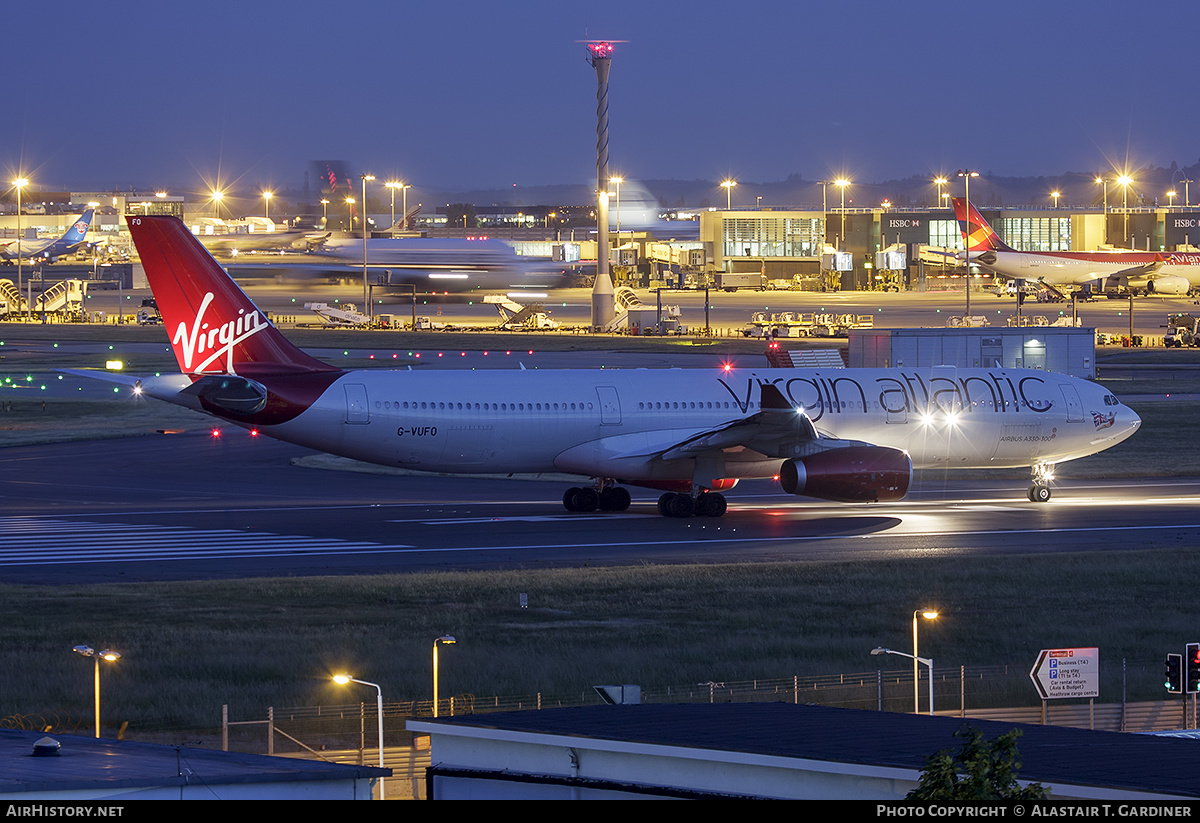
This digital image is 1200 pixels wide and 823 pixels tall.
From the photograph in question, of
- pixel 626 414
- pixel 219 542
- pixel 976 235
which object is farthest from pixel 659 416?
pixel 976 235

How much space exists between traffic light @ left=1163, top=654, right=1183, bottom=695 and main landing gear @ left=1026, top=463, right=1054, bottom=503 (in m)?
23.8

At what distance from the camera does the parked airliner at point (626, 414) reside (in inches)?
1532

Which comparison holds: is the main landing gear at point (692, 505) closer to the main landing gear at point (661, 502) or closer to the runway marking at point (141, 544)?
the main landing gear at point (661, 502)

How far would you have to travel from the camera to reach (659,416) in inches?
1676

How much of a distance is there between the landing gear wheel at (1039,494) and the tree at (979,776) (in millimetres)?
35900

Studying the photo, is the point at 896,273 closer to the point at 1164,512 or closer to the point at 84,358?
the point at 84,358

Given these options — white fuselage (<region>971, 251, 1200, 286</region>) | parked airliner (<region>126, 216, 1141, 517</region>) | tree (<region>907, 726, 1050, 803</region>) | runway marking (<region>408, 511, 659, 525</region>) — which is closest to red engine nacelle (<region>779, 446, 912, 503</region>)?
parked airliner (<region>126, 216, 1141, 517</region>)

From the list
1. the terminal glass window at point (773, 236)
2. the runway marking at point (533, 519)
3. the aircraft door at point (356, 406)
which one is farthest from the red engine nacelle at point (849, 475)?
the terminal glass window at point (773, 236)

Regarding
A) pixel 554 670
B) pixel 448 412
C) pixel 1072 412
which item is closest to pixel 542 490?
pixel 448 412

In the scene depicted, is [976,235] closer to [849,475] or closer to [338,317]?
[338,317]

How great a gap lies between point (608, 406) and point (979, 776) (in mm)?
31510

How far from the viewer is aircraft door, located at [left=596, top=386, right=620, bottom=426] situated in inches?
1652

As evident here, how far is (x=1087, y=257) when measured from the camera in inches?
6088

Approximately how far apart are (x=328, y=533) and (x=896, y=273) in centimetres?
13968
